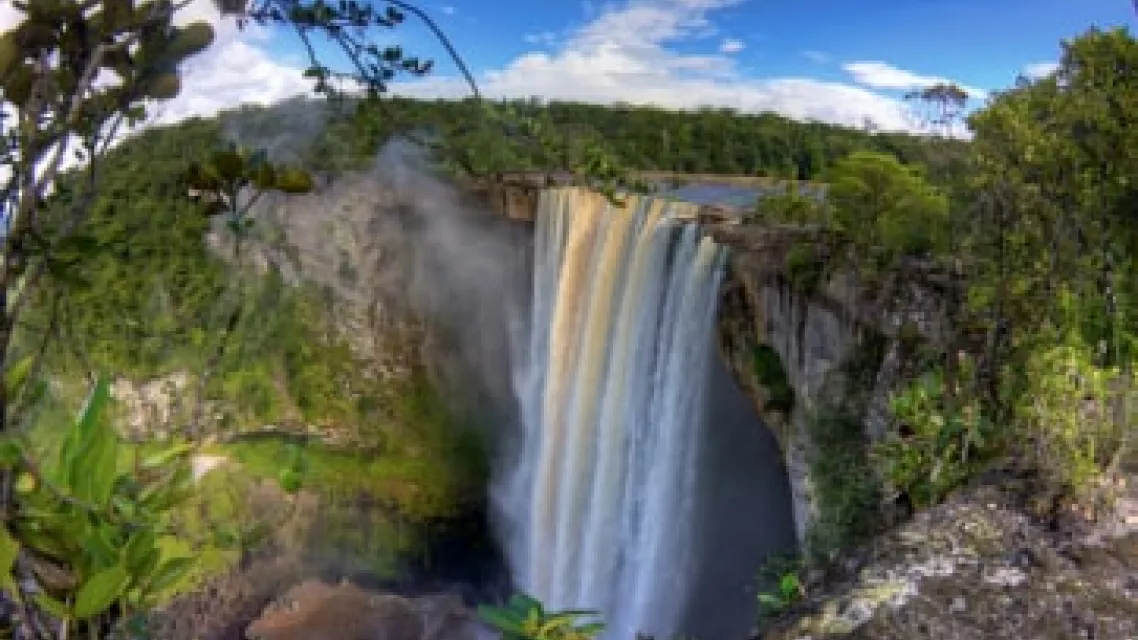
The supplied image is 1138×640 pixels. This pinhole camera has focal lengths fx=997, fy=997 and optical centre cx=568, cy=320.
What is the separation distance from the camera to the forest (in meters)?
1.11

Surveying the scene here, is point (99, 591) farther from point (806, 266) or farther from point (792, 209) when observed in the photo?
point (792, 209)

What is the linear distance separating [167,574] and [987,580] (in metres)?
2.14

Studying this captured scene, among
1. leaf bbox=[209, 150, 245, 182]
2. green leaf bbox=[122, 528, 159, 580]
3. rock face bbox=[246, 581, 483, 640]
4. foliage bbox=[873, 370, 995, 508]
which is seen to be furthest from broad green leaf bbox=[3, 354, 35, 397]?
rock face bbox=[246, 581, 483, 640]

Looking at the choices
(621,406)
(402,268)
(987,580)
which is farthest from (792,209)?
(402,268)

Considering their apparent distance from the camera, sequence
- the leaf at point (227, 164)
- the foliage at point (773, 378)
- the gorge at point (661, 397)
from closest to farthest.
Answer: the leaf at point (227, 164)
the gorge at point (661, 397)
the foliage at point (773, 378)

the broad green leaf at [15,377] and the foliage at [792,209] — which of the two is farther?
the foliage at [792,209]

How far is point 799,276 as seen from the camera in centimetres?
1040

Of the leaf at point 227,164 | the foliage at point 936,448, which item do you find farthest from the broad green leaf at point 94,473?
the foliage at point 936,448

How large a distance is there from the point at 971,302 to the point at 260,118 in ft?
86.1

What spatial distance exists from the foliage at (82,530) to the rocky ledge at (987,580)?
63.7 inches

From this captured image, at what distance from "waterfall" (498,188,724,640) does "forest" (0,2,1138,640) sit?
1705mm

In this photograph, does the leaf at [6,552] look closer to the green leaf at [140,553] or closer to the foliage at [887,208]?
the green leaf at [140,553]

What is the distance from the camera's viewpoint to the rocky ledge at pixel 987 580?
236 cm

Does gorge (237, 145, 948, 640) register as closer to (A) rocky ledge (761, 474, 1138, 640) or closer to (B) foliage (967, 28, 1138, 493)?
(B) foliage (967, 28, 1138, 493)
